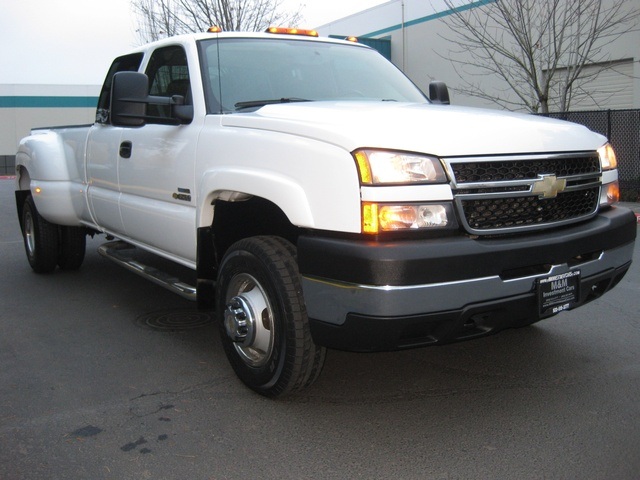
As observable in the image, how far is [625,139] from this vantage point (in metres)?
14.5

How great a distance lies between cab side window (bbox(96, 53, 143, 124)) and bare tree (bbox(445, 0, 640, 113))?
1116 centimetres

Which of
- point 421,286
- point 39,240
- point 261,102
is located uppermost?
point 261,102

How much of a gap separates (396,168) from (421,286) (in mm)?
533

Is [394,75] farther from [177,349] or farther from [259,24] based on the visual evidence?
[259,24]

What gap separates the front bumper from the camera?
309 centimetres

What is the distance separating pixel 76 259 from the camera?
730 cm

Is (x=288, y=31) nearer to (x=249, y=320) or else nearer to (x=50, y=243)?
(x=249, y=320)

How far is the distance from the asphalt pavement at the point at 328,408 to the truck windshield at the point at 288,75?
1671 millimetres

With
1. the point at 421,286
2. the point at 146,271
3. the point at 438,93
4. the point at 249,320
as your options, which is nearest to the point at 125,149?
the point at 146,271

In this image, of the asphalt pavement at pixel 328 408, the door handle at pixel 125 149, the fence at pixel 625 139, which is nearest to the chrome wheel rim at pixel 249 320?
the asphalt pavement at pixel 328 408

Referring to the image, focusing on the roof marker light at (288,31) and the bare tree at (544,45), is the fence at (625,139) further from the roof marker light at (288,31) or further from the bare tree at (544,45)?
the roof marker light at (288,31)

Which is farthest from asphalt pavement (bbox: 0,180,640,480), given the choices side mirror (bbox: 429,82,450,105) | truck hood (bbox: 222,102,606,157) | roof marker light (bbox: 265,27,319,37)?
roof marker light (bbox: 265,27,319,37)

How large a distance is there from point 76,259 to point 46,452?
13.9 ft

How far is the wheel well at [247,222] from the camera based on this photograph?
12.9ft
